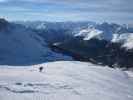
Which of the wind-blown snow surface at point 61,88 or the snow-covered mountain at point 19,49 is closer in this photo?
the wind-blown snow surface at point 61,88

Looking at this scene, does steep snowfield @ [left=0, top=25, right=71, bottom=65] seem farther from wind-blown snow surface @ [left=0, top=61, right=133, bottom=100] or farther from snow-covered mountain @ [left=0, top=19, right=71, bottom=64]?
wind-blown snow surface @ [left=0, top=61, right=133, bottom=100]

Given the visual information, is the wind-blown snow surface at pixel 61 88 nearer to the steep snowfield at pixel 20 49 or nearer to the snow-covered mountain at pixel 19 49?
the snow-covered mountain at pixel 19 49

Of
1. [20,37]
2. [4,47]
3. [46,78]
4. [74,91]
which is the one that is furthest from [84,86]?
[20,37]

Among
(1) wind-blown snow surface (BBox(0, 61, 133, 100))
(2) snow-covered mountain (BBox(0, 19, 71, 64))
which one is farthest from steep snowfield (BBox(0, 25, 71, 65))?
(1) wind-blown snow surface (BBox(0, 61, 133, 100))

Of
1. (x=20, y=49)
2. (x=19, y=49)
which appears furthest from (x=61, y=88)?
(x=20, y=49)

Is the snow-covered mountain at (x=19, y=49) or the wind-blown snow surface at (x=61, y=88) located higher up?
the wind-blown snow surface at (x=61, y=88)

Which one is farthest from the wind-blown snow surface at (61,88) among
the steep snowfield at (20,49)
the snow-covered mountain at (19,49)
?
the steep snowfield at (20,49)

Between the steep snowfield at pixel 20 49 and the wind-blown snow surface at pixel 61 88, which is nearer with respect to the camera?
the wind-blown snow surface at pixel 61 88
